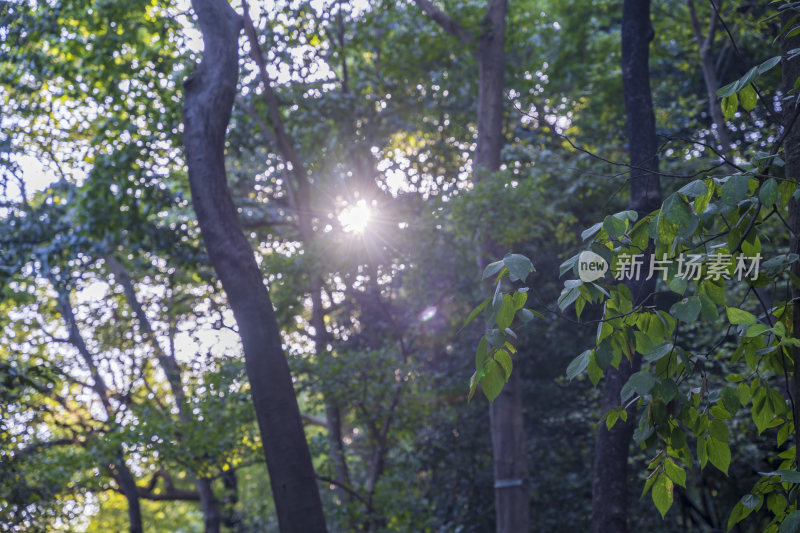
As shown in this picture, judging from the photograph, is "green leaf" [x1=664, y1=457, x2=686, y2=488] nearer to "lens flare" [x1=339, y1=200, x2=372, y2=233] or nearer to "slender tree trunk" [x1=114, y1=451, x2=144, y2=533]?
"lens flare" [x1=339, y1=200, x2=372, y2=233]

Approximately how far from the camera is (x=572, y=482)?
38.9 ft

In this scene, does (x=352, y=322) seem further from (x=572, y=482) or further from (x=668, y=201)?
(x=668, y=201)

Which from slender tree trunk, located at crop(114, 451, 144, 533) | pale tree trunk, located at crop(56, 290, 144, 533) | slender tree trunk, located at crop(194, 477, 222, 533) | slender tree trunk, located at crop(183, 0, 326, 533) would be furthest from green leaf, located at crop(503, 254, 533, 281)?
slender tree trunk, located at crop(194, 477, 222, 533)

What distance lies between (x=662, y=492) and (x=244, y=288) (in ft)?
13.5

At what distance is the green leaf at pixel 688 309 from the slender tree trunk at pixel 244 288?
13.5 ft

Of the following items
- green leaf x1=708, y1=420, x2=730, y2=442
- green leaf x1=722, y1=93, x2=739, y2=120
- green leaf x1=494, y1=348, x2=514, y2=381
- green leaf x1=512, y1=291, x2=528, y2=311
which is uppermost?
green leaf x1=722, y1=93, x2=739, y2=120

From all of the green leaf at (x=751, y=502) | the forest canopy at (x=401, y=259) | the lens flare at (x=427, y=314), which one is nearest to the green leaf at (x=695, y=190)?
the forest canopy at (x=401, y=259)

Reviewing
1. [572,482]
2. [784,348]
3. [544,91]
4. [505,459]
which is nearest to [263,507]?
[572,482]

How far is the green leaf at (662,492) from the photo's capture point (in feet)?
8.21

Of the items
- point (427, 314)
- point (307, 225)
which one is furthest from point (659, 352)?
point (307, 225)

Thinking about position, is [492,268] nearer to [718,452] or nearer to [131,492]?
[718,452]

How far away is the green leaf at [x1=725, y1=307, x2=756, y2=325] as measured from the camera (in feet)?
7.64

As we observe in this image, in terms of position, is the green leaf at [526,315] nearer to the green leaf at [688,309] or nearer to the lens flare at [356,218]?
the green leaf at [688,309]

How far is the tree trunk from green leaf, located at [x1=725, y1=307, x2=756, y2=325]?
6584 mm
